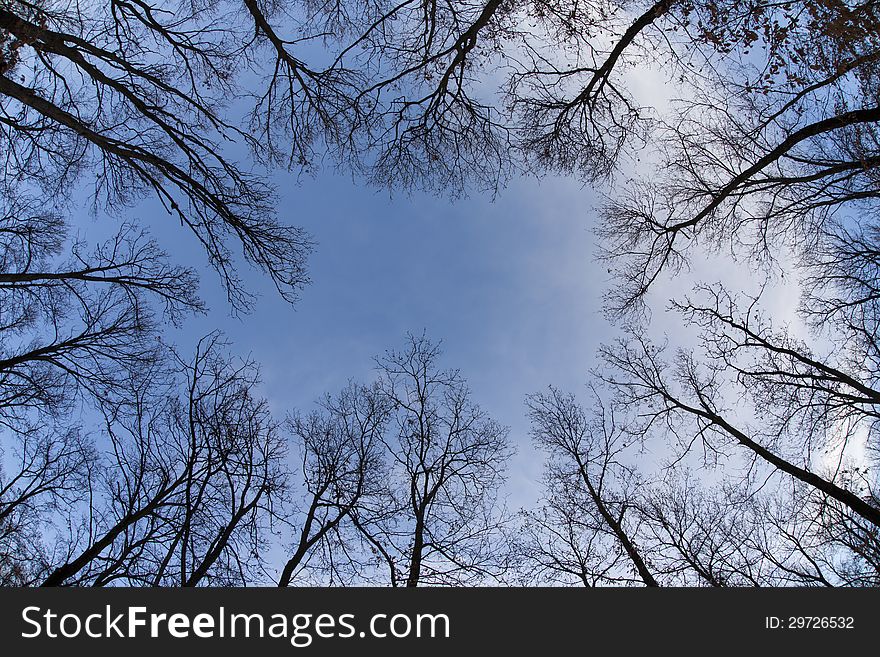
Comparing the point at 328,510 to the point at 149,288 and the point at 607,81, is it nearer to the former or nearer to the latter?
the point at 149,288

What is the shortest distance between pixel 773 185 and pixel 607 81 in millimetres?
3241

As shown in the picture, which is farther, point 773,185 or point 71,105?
point 773,185

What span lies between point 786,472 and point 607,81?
7322 millimetres

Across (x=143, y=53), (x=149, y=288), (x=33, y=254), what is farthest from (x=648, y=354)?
(x=33, y=254)

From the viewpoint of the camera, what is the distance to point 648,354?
38.7 ft

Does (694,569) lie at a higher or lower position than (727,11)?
lower

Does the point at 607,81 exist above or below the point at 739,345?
above

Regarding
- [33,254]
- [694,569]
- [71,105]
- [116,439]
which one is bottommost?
[694,569]

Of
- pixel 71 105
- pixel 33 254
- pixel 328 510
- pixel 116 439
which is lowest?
pixel 328 510

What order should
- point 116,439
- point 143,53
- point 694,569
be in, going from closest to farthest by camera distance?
point 143,53 → point 116,439 → point 694,569

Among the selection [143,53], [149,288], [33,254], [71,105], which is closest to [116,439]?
[149,288]

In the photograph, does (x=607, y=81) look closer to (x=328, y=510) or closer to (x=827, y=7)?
(x=827, y=7)

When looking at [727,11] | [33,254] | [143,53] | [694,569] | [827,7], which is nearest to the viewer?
[827,7]

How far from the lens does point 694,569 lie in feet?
34.0
